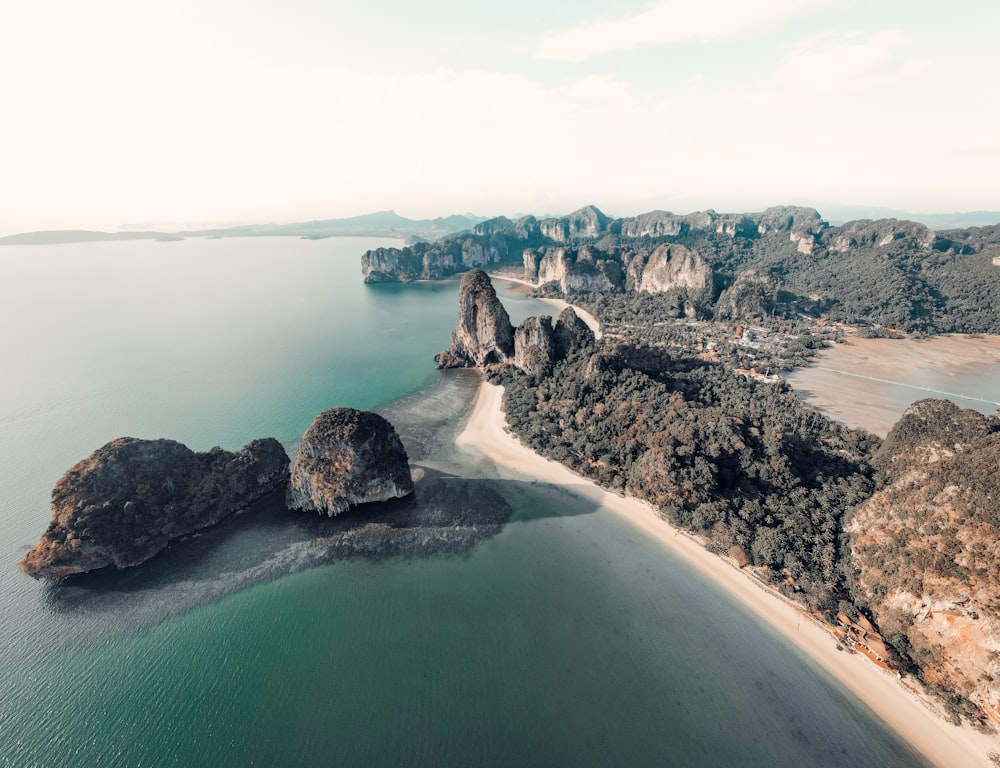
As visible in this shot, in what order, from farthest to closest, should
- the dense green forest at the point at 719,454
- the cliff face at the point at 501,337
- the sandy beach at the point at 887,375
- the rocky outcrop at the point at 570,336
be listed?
the rocky outcrop at the point at 570,336
the cliff face at the point at 501,337
the sandy beach at the point at 887,375
the dense green forest at the point at 719,454

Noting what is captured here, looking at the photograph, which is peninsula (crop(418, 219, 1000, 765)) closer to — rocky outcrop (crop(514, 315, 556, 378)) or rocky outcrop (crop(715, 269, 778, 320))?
rocky outcrop (crop(514, 315, 556, 378))

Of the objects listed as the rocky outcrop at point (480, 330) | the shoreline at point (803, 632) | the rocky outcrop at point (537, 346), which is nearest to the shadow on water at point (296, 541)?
the shoreline at point (803, 632)

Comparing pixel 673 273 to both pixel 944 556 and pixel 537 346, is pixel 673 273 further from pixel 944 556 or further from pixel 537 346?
pixel 944 556

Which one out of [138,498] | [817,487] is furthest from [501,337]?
[138,498]

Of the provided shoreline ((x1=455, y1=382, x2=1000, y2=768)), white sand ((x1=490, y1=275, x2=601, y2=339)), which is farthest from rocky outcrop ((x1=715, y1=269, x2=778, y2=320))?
shoreline ((x1=455, y1=382, x2=1000, y2=768))

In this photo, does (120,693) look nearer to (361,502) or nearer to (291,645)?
(291,645)

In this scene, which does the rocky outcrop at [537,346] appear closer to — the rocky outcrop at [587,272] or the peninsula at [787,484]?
the peninsula at [787,484]
